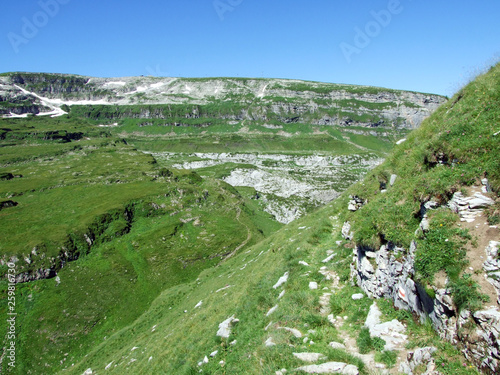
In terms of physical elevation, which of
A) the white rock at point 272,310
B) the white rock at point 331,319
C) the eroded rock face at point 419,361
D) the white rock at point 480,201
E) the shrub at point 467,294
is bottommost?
the white rock at point 272,310

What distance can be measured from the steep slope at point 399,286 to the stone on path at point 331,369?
1.4 inches

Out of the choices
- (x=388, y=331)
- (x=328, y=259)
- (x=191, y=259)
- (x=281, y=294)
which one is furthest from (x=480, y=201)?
(x=191, y=259)

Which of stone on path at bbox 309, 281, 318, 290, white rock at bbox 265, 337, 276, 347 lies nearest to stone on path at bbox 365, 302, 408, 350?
stone on path at bbox 309, 281, 318, 290

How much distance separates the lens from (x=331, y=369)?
8.27 meters

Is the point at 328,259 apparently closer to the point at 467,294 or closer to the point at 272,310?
the point at 272,310

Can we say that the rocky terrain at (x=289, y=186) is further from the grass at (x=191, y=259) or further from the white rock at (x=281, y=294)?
the white rock at (x=281, y=294)

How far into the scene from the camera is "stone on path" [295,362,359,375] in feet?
26.5

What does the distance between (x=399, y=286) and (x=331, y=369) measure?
159 inches

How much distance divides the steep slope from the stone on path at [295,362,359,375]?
0.03 m

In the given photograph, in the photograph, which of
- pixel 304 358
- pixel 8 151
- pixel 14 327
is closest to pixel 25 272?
pixel 14 327

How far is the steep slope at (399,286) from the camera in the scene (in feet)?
25.4

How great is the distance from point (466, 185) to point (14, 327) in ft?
195

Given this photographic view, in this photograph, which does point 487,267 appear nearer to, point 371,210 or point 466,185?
point 466,185

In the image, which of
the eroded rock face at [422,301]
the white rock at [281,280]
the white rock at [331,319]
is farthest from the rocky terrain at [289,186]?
the white rock at [331,319]
